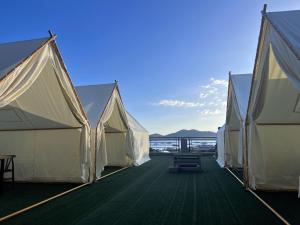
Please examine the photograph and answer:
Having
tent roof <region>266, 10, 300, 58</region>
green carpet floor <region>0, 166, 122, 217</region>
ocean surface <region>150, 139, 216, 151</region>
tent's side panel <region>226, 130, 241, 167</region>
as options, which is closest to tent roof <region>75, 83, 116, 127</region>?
green carpet floor <region>0, 166, 122, 217</region>

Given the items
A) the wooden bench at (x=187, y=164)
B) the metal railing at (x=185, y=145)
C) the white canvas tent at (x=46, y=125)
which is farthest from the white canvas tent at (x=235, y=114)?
the metal railing at (x=185, y=145)

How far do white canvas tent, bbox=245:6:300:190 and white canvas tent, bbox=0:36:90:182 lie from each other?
346 centimetres

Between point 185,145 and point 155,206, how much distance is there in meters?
13.5

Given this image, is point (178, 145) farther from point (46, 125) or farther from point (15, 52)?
point (15, 52)

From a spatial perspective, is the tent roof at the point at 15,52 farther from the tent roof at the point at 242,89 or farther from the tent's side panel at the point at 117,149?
the tent's side panel at the point at 117,149

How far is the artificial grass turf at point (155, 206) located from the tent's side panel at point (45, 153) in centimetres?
111

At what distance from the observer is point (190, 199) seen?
212 inches

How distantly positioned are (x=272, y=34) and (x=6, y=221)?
14.3 ft

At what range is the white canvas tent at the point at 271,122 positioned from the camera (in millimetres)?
4466

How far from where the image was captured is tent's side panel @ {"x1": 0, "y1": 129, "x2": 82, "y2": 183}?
7.59 meters

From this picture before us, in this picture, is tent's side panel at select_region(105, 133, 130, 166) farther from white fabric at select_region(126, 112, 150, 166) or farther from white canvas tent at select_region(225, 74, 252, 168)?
white canvas tent at select_region(225, 74, 252, 168)

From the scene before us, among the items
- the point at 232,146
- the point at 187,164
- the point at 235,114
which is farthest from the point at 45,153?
the point at 232,146

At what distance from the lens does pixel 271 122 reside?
6.40 metres

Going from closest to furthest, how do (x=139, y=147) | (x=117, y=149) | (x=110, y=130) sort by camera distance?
(x=110, y=130) < (x=117, y=149) < (x=139, y=147)
